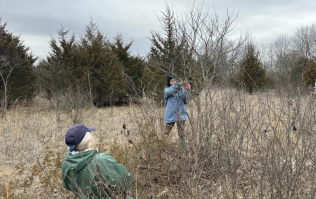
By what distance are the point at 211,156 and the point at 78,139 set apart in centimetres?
211

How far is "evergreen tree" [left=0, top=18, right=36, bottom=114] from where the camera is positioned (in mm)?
10039

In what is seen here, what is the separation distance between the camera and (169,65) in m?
3.60

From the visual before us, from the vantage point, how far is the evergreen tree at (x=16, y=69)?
10.0 metres

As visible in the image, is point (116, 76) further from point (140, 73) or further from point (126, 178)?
point (126, 178)

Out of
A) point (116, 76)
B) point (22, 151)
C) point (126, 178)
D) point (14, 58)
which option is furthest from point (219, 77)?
point (14, 58)

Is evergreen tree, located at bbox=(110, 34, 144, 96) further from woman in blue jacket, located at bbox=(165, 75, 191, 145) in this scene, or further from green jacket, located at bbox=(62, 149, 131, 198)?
green jacket, located at bbox=(62, 149, 131, 198)

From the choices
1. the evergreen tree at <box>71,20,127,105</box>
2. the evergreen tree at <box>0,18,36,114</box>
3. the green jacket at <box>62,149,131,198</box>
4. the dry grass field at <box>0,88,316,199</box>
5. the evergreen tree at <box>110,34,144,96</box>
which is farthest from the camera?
the evergreen tree at <box>110,34,144,96</box>

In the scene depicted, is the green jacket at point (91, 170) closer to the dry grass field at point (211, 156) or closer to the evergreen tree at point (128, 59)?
the dry grass field at point (211, 156)

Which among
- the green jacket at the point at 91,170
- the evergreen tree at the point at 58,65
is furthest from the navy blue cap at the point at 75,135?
the evergreen tree at the point at 58,65

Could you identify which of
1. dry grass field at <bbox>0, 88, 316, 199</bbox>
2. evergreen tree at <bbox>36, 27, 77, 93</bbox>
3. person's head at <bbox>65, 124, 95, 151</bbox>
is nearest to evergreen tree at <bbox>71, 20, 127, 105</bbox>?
evergreen tree at <bbox>36, 27, 77, 93</bbox>

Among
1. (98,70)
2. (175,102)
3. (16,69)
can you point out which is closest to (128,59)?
(98,70)

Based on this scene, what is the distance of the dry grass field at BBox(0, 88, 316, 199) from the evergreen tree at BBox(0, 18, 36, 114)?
20.5 ft

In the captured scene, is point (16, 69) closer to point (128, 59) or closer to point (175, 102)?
point (128, 59)

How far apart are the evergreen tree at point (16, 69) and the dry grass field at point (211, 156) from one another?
624 centimetres
